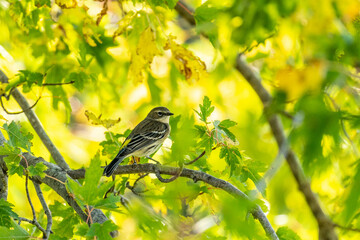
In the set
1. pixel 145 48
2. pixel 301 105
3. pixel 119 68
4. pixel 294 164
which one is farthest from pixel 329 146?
pixel 119 68

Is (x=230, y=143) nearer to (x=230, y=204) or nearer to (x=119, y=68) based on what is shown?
(x=230, y=204)

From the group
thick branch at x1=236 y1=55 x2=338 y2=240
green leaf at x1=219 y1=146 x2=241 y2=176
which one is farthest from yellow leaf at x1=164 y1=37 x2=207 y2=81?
green leaf at x1=219 y1=146 x2=241 y2=176

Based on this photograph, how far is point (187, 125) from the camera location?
1945mm

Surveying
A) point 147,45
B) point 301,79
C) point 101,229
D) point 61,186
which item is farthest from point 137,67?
point 301,79

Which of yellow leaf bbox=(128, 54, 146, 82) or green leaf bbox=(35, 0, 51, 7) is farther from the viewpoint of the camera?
yellow leaf bbox=(128, 54, 146, 82)

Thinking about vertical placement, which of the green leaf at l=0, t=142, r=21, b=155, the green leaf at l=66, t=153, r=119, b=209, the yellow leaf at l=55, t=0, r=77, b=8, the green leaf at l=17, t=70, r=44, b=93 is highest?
the yellow leaf at l=55, t=0, r=77, b=8

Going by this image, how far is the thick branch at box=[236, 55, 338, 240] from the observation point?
1904 mm

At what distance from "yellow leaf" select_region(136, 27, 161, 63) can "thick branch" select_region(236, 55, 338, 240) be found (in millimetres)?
1088

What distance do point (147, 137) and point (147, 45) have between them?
1.59 metres

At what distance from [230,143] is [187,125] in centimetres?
139

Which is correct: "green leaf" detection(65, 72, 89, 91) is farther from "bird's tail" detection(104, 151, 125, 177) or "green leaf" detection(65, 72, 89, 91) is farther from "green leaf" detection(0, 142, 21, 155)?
"green leaf" detection(0, 142, 21, 155)

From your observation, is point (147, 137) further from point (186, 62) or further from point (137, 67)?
point (186, 62)

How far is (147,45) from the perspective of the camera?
4.20m

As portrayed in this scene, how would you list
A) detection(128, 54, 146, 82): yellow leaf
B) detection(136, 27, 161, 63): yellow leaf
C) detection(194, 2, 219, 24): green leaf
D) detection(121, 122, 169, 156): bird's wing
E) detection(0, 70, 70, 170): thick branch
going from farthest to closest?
detection(121, 122, 169, 156): bird's wing
detection(0, 70, 70, 170): thick branch
detection(128, 54, 146, 82): yellow leaf
detection(136, 27, 161, 63): yellow leaf
detection(194, 2, 219, 24): green leaf
